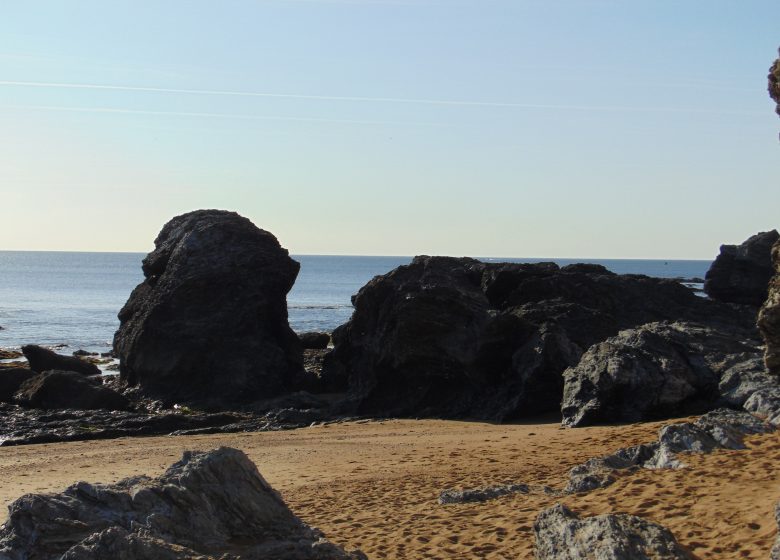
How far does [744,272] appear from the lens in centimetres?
4534

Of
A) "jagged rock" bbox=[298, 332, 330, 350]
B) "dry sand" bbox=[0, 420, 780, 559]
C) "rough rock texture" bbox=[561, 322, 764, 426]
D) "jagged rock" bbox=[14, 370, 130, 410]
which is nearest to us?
"dry sand" bbox=[0, 420, 780, 559]

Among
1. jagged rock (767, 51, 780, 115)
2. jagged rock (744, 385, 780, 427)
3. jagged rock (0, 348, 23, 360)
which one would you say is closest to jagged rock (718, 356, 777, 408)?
jagged rock (744, 385, 780, 427)

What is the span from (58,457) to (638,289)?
69.8 ft

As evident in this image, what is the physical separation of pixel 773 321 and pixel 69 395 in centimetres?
1959

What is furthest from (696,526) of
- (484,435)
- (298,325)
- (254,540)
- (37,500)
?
(298,325)

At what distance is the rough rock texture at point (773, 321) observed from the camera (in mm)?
14008

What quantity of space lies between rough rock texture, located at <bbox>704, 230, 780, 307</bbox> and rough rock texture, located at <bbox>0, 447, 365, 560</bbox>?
38498 mm

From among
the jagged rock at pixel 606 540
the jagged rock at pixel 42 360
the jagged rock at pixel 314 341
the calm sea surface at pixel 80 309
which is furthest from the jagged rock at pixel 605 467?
the calm sea surface at pixel 80 309

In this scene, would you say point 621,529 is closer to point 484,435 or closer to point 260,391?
point 484,435

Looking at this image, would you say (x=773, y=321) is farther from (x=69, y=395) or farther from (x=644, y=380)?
(x=69, y=395)

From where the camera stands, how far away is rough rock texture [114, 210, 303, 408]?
2864cm

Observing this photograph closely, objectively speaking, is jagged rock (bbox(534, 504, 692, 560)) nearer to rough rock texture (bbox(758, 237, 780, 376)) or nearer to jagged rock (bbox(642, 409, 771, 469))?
jagged rock (bbox(642, 409, 771, 469))

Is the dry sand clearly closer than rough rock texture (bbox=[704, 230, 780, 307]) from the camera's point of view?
Yes

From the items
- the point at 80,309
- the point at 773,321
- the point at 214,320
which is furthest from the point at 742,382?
the point at 80,309
